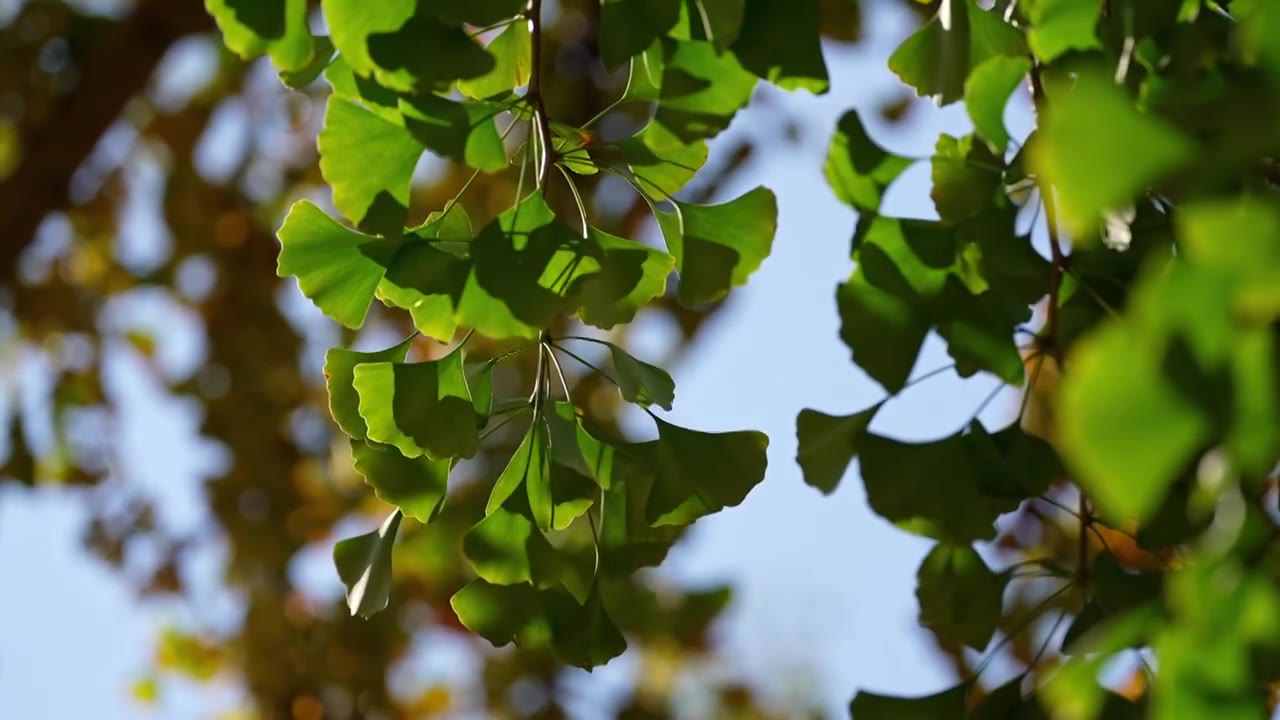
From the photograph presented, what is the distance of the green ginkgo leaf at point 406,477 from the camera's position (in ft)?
1.30

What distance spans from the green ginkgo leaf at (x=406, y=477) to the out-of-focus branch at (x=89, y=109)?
3.82 ft

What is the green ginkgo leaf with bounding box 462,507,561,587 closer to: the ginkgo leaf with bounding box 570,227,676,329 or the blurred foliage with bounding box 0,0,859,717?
the ginkgo leaf with bounding box 570,227,676,329

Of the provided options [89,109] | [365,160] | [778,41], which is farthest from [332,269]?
[89,109]

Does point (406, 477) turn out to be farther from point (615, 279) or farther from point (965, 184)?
point (965, 184)

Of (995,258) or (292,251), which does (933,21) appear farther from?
(292,251)

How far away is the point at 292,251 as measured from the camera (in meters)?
0.42

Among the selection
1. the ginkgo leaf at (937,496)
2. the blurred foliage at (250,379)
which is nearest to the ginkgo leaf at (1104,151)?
the ginkgo leaf at (937,496)

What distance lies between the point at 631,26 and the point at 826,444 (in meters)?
0.15

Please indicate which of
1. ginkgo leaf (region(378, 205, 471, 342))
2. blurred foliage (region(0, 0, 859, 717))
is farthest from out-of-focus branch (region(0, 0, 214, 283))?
ginkgo leaf (region(378, 205, 471, 342))

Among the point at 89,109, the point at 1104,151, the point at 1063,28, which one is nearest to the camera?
the point at 1104,151

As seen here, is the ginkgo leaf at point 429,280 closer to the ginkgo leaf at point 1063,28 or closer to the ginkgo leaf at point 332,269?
the ginkgo leaf at point 332,269

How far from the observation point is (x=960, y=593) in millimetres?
436

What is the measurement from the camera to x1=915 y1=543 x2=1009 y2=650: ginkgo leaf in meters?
0.43

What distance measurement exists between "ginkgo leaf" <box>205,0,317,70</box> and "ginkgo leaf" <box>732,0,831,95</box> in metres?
0.14
